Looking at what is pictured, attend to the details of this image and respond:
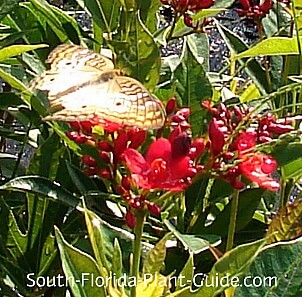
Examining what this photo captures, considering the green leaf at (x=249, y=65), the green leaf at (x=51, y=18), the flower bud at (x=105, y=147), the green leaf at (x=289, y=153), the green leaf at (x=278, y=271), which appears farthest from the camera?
the green leaf at (x=249, y=65)

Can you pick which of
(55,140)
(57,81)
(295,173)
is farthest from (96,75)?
(295,173)

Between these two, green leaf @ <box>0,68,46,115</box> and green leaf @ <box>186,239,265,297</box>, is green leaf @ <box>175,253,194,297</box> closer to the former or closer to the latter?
green leaf @ <box>186,239,265,297</box>

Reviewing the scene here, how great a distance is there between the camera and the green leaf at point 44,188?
93cm

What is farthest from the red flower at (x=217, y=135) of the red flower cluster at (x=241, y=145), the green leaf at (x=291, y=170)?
the green leaf at (x=291, y=170)

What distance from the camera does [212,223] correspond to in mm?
1036

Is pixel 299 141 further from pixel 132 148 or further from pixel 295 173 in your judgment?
pixel 132 148

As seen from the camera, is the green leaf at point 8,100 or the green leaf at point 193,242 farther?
the green leaf at point 8,100

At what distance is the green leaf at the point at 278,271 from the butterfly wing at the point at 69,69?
0.95ft

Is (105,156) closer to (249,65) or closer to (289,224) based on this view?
(289,224)

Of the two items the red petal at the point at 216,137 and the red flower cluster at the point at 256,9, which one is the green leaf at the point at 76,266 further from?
the red flower cluster at the point at 256,9

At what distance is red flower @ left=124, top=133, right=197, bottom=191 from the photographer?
784 millimetres

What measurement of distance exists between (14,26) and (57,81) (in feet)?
1.04

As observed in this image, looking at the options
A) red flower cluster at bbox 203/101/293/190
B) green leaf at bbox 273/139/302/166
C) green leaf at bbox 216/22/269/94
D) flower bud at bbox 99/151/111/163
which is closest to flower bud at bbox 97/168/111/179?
flower bud at bbox 99/151/111/163

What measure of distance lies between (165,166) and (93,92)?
0.12m
